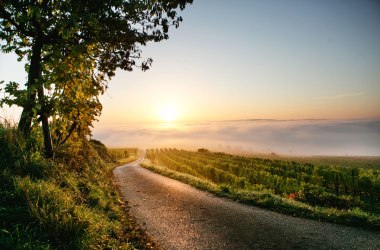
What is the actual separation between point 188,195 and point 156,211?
3.30 metres

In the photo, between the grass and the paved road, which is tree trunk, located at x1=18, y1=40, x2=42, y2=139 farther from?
the grass

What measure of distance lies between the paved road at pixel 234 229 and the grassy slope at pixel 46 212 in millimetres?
959

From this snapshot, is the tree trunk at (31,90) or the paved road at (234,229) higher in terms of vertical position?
the tree trunk at (31,90)

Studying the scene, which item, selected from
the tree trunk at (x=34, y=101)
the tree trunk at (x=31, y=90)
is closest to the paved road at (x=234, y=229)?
the tree trunk at (x=34, y=101)

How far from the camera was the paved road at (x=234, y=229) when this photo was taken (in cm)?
749

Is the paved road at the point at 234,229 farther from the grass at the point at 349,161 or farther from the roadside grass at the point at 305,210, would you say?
the grass at the point at 349,161

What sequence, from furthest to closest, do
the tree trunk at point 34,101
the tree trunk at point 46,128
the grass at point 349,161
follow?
the grass at point 349,161 → the tree trunk at point 46,128 → the tree trunk at point 34,101

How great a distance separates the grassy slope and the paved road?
959 mm

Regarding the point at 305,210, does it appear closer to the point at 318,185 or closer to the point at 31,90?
the point at 31,90

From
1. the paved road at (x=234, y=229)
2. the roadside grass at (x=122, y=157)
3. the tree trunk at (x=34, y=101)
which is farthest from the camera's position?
the roadside grass at (x=122, y=157)

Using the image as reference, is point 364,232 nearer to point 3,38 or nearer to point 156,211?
point 156,211

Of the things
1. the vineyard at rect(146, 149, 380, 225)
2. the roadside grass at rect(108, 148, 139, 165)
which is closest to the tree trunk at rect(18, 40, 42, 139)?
the vineyard at rect(146, 149, 380, 225)

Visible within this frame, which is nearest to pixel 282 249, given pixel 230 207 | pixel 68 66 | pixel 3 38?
pixel 230 207

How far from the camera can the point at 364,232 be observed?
8312 millimetres
